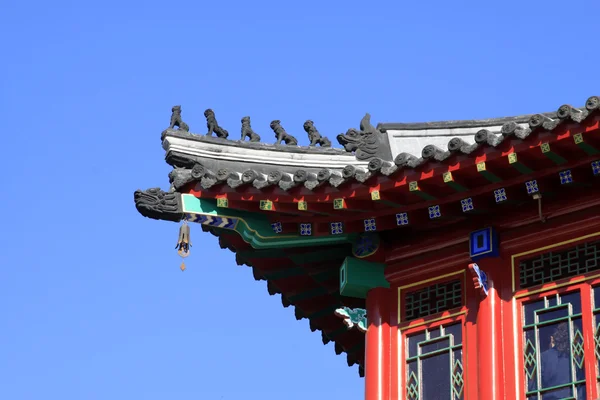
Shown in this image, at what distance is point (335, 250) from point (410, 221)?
1.35 metres

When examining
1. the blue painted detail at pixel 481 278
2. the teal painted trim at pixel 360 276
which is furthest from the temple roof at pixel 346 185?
the blue painted detail at pixel 481 278

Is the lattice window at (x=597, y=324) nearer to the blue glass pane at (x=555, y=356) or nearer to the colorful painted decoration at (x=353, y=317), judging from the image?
the blue glass pane at (x=555, y=356)

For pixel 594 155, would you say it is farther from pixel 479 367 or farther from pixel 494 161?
pixel 479 367

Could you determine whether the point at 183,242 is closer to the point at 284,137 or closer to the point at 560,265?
the point at 284,137

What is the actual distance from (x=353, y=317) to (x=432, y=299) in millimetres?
997

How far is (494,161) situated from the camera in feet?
49.4

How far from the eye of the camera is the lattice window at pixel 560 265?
1522 centimetres

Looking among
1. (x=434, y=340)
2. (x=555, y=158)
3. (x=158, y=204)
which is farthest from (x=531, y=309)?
(x=158, y=204)

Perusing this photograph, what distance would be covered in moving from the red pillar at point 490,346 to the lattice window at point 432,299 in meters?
0.47

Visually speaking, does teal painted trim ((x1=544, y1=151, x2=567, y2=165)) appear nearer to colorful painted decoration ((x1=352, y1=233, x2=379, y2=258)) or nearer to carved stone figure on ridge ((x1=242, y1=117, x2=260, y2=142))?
colorful painted decoration ((x1=352, y1=233, x2=379, y2=258))

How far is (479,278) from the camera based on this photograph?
15.6 meters

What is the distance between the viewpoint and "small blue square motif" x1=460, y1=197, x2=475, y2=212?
15.7 m

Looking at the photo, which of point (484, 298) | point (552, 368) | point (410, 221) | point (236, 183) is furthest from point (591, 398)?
point (236, 183)

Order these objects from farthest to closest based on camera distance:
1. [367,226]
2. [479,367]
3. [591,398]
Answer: [367,226] → [479,367] → [591,398]
